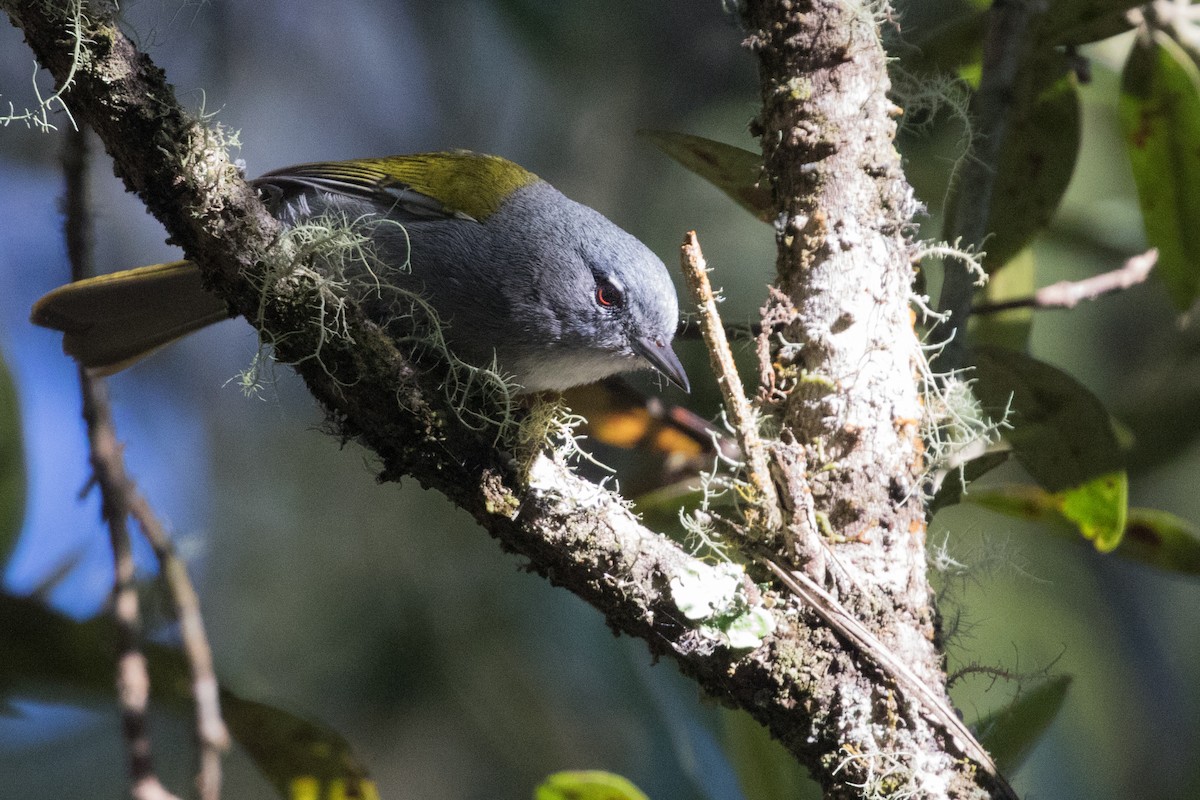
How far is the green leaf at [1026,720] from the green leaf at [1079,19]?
1611mm

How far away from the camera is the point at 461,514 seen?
5.25 metres

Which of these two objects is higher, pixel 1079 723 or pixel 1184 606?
pixel 1184 606

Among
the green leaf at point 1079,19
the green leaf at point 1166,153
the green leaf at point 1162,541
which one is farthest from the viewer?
the green leaf at point 1166,153

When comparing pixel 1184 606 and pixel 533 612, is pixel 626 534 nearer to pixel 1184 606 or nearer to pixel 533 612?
pixel 533 612

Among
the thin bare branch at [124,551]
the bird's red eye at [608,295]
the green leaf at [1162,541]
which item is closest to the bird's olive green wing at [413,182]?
the bird's red eye at [608,295]

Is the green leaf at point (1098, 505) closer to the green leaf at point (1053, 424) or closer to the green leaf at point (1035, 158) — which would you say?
the green leaf at point (1053, 424)

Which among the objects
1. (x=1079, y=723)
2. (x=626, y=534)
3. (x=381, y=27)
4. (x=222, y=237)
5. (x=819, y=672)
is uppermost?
(x=381, y=27)

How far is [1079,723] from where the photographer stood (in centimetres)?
512

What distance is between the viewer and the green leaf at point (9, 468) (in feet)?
9.11

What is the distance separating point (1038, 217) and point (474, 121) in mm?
3414

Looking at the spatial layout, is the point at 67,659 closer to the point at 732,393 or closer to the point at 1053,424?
the point at 732,393

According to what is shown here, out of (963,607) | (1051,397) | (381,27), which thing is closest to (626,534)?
(963,607)

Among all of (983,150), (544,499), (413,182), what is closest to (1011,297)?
(983,150)

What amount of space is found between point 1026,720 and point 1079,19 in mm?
1734
